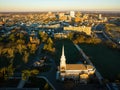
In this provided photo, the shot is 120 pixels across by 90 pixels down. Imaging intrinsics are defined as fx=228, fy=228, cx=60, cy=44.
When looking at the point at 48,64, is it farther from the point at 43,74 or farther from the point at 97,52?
the point at 97,52

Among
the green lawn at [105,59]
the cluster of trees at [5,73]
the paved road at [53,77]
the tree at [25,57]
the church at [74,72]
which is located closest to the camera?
the paved road at [53,77]

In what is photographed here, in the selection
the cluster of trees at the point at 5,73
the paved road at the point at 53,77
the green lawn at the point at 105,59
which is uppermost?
the cluster of trees at the point at 5,73

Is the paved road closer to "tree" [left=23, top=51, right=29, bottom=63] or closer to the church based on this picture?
the church

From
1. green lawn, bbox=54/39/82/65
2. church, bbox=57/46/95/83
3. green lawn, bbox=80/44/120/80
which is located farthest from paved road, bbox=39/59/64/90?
green lawn, bbox=80/44/120/80

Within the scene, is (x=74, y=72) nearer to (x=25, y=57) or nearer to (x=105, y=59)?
(x=105, y=59)

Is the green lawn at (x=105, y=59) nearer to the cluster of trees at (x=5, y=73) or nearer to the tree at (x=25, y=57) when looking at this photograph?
the tree at (x=25, y=57)

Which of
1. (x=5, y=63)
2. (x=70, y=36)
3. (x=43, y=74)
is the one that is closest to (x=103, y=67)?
(x=43, y=74)

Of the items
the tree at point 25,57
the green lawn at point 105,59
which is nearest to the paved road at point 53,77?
the tree at point 25,57

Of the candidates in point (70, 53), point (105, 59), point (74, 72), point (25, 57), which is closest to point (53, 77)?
point (74, 72)

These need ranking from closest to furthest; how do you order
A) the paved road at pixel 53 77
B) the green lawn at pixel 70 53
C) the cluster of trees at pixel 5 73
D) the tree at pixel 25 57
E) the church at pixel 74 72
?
1. the paved road at pixel 53 77
2. the cluster of trees at pixel 5 73
3. the church at pixel 74 72
4. the tree at pixel 25 57
5. the green lawn at pixel 70 53
